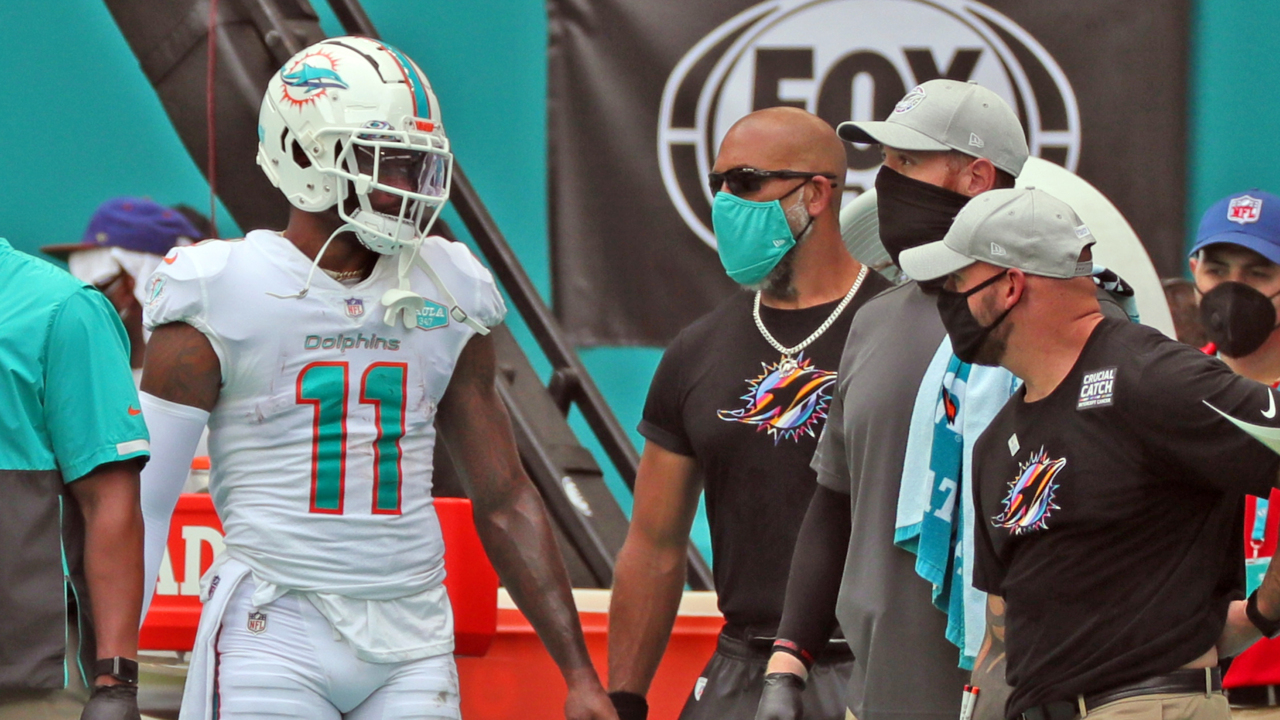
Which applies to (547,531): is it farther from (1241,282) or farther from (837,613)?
(1241,282)

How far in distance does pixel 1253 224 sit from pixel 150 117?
130 inches

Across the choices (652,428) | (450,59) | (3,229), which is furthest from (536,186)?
(652,428)

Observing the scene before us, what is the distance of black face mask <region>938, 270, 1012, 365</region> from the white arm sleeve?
1.15 m

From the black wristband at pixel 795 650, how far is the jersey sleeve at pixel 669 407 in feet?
1.67

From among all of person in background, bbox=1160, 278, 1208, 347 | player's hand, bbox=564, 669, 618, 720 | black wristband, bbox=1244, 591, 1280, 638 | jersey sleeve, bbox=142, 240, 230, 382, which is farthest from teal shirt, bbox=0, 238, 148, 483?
person in background, bbox=1160, 278, 1208, 347

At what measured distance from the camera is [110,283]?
4.95 m

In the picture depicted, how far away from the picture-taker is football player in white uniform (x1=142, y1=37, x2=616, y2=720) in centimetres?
264

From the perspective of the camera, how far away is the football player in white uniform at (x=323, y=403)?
2643mm

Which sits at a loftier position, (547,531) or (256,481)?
(256,481)

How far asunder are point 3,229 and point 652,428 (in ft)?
9.67

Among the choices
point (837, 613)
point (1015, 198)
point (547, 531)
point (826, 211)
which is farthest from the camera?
point (826, 211)

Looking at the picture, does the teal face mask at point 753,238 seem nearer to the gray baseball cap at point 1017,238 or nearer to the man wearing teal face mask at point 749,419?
the man wearing teal face mask at point 749,419

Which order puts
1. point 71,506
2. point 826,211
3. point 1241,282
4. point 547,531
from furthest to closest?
point 1241,282, point 826,211, point 547,531, point 71,506

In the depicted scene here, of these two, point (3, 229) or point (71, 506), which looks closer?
point (71, 506)
